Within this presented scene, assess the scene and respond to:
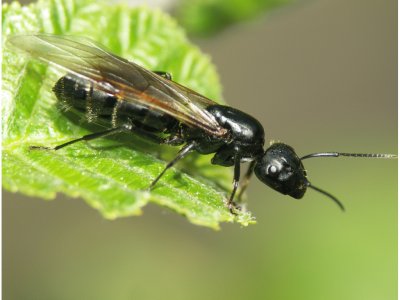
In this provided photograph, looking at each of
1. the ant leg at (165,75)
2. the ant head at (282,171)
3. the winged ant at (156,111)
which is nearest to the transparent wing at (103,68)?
the winged ant at (156,111)

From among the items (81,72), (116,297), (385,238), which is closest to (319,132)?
(385,238)

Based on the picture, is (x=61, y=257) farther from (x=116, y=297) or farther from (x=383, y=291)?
(x=383, y=291)

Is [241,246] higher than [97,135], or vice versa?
[97,135]

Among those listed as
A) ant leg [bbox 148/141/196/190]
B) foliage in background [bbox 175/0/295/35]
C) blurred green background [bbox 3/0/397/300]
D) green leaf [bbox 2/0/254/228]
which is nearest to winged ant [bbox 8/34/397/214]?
ant leg [bbox 148/141/196/190]

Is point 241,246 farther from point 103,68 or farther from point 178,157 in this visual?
point 103,68

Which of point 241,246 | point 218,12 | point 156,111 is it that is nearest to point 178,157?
point 156,111

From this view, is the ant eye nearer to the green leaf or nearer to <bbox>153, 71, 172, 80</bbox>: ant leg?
the green leaf

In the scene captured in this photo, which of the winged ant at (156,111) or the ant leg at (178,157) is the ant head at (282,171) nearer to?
the winged ant at (156,111)
